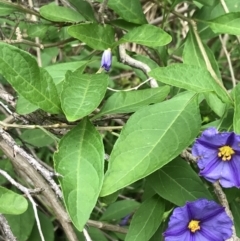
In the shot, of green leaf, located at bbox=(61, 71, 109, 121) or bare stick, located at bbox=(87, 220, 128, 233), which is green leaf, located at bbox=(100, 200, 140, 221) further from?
green leaf, located at bbox=(61, 71, 109, 121)

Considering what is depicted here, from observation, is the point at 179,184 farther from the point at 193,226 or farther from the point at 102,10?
the point at 102,10

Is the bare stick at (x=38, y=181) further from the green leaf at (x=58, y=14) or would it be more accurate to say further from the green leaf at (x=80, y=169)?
the green leaf at (x=58, y=14)

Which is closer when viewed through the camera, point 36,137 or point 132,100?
point 132,100

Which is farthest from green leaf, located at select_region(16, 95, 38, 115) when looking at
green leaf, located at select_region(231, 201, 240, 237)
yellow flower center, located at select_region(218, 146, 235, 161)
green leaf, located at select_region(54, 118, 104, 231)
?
green leaf, located at select_region(231, 201, 240, 237)

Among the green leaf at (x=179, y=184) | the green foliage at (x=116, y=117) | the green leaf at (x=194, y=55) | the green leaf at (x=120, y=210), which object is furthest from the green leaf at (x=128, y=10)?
the green leaf at (x=120, y=210)

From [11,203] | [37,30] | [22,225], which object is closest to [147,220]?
[11,203]
